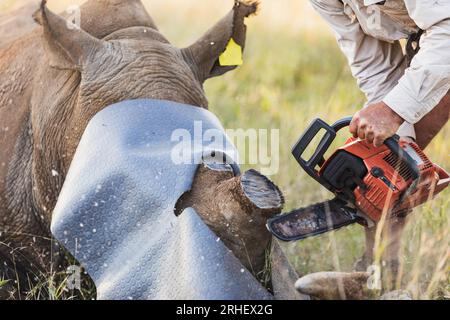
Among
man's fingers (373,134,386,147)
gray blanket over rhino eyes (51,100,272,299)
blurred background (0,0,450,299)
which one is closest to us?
gray blanket over rhino eyes (51,100,272,299)

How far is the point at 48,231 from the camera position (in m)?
5.19

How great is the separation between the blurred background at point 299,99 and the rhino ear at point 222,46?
44.6 inches

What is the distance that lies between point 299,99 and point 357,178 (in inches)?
198

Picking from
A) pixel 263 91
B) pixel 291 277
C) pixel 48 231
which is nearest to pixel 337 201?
pixel 291 277

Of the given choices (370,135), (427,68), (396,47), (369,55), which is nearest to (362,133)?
(370,135)

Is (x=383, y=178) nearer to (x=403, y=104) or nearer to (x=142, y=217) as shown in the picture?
(x=403, y=104)

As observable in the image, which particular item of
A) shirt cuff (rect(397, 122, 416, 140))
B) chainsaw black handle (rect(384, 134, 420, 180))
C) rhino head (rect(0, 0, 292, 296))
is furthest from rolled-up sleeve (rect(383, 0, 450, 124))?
rhino head (rect(0, 0, 292, 296))

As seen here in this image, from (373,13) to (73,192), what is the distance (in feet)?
5.59

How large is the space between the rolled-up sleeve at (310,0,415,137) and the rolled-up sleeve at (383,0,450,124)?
67 cm

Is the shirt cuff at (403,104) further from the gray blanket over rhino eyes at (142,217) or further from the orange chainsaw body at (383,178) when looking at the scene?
the gray blanket over rhino eyes at (142,217)

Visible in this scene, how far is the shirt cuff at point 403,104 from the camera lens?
14.4ft

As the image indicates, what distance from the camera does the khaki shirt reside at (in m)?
4.37

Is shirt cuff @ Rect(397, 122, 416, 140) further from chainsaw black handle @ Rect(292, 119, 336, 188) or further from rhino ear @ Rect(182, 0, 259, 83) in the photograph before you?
rhino ear @ Rect(182, 0, 259, 83)
